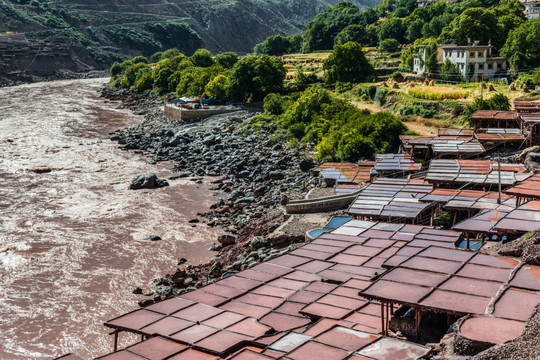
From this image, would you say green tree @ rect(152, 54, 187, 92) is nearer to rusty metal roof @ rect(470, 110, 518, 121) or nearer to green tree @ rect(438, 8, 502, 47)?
green tree @ rect(438, 8, 502, 47)

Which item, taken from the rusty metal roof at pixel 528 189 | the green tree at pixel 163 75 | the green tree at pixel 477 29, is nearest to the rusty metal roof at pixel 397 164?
the rusty metal roof at pixel 528 189

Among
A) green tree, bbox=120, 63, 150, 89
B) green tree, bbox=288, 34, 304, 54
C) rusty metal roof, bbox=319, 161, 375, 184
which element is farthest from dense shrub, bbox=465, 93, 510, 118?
green tree, bbox=288, 34, 304, 54

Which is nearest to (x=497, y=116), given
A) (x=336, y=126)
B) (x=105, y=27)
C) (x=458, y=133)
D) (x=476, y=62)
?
(x=458, y=133)

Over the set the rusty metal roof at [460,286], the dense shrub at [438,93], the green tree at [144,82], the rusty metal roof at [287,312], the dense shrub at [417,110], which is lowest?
the rusty metal roof at [287,312]

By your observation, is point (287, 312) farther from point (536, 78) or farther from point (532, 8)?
point (532, 8)

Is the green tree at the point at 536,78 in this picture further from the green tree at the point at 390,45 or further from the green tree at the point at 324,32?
the green tree at the point at 324,32

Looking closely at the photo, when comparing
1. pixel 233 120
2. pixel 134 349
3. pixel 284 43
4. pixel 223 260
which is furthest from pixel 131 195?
pixel 284 43
